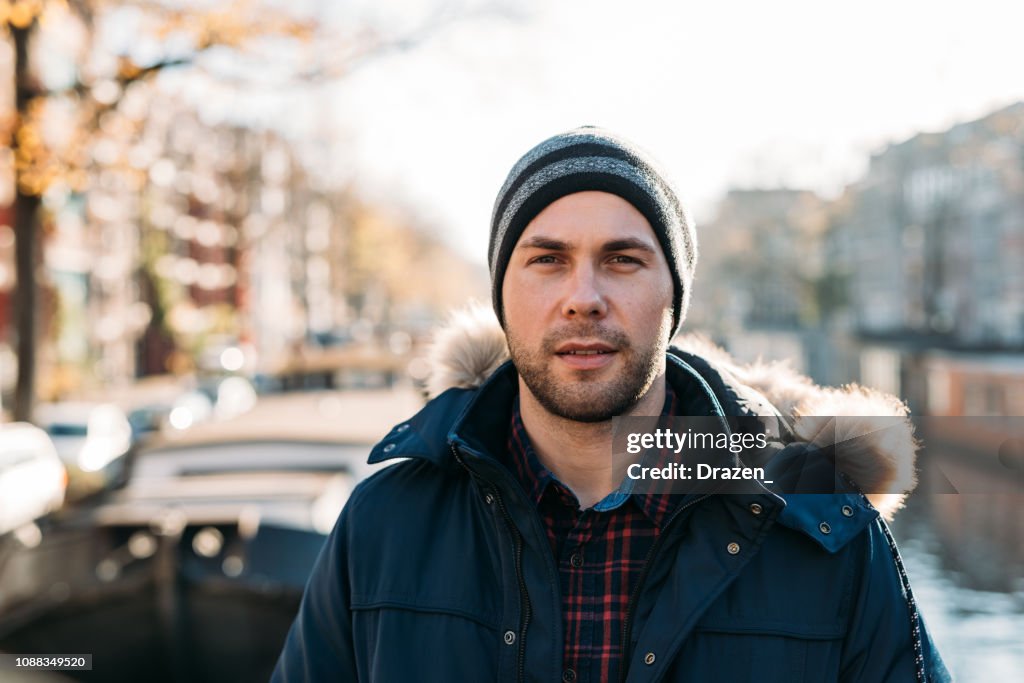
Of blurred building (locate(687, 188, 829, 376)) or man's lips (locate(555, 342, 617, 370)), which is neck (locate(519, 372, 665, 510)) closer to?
man's lips (locate(555, 342, 617, 370))

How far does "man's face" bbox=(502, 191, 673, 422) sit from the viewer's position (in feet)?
6.74

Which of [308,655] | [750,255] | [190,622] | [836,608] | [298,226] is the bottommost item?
[190,622]

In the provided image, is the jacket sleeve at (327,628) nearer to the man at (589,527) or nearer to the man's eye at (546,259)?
the man at (589,527)

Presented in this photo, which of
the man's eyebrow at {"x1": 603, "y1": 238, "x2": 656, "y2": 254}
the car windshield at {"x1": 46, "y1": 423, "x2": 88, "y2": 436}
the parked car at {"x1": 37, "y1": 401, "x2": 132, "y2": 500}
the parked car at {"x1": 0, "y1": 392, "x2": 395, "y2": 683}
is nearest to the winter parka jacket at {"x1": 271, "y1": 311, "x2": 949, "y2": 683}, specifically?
the man's eyebrow at {"x1": 603, "y1": 238, "x2": 656, "y2": 254}

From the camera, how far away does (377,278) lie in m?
54.8

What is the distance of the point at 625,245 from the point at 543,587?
75 centimetres

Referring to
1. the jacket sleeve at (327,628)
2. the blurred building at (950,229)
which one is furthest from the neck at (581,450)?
the blurred building at (950,229)

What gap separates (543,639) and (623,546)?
0.87 feet

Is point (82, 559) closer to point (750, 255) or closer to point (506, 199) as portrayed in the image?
point (506, 199)

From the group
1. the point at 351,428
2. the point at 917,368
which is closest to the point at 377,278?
A: the point at 917,368

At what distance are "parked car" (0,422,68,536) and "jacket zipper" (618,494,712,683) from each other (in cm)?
1063

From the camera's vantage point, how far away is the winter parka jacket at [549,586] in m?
1.86

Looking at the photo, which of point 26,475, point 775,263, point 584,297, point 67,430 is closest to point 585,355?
point 584,297

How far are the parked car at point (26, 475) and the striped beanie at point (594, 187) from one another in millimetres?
10418
